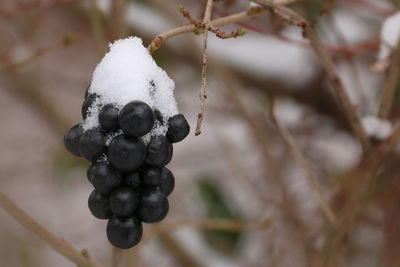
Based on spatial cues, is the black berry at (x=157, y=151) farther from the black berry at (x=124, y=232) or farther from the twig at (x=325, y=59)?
the twig at (x=325, y=59)

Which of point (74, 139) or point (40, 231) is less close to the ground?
point (74, 139)

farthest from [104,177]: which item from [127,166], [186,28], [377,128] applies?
[377,128]

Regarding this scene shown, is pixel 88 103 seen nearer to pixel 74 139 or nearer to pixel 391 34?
pixel 74 139

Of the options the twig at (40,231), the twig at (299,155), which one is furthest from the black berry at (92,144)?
the twig at (299,155)

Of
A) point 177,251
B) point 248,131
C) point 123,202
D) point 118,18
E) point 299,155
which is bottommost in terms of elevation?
point 177,251

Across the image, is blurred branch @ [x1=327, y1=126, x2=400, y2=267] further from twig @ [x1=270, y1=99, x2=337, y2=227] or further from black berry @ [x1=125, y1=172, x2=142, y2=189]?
black berry @ [x1=125, y1=172, x2=142, y2=189]

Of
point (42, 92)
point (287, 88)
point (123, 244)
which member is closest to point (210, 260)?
point (287, 88)

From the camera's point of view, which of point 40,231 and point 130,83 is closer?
point 130,83
